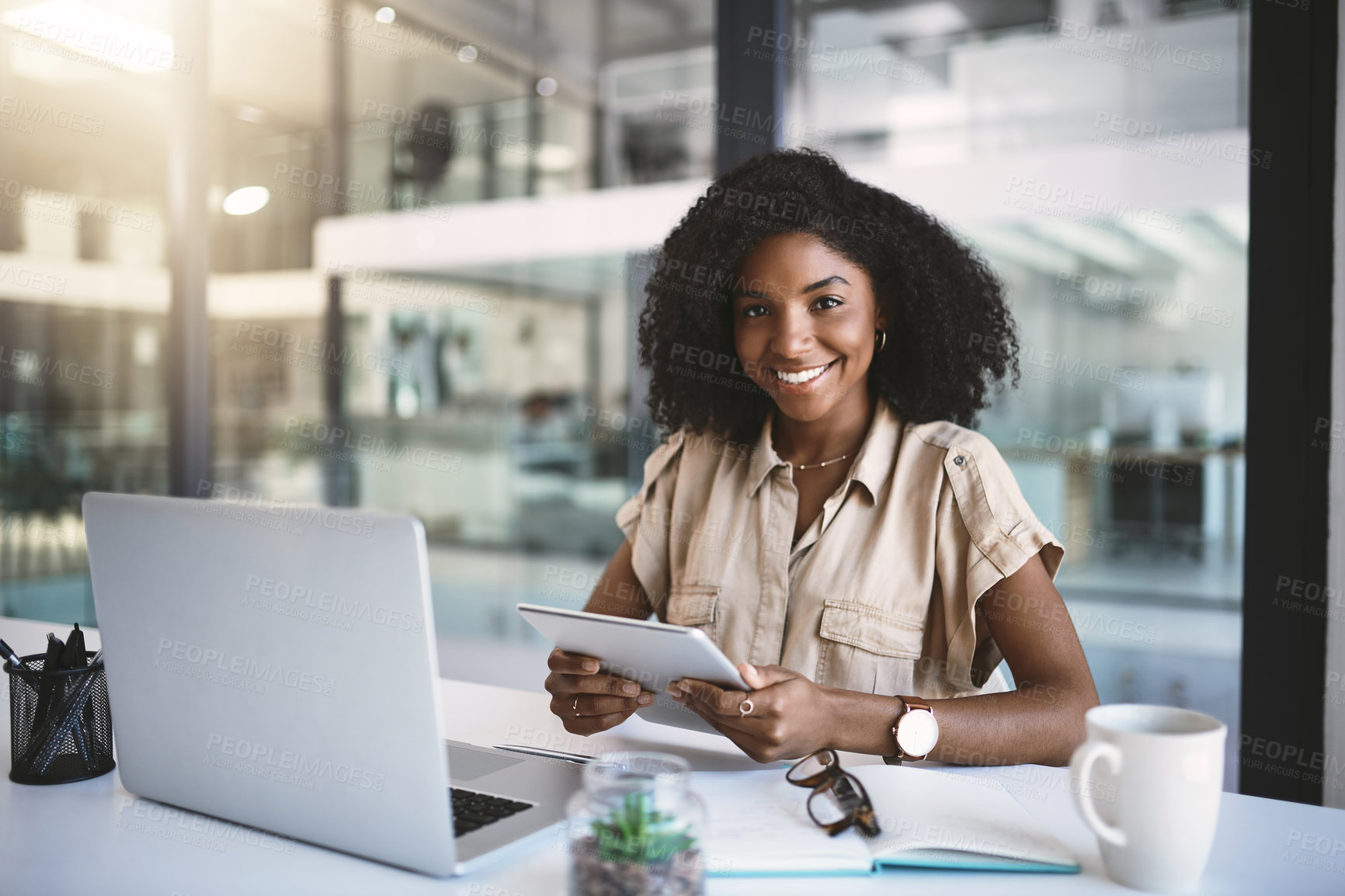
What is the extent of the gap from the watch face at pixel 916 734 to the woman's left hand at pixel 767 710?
0.35 ft

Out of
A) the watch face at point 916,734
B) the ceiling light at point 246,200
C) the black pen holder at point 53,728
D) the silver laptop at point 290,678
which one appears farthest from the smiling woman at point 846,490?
the ceiling light at point 246,200

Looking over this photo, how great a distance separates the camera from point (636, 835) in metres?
0.73

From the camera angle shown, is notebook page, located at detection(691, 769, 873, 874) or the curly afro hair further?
the curly afro hair

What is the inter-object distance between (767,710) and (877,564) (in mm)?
492

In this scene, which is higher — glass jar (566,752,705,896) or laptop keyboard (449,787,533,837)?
glass jar (566,752,705,896)

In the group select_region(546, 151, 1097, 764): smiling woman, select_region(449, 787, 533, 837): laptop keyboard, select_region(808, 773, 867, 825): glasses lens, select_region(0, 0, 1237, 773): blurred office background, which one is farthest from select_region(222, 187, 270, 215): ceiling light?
select_region(808, 773, 867, 825): glasses lens

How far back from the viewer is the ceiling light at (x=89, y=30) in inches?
146

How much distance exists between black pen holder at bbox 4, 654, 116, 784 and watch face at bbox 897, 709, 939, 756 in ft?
3.02

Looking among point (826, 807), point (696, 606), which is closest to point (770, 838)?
point (826, 807)

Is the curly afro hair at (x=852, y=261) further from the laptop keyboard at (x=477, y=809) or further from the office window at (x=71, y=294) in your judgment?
the office window at (x=71, y=294)

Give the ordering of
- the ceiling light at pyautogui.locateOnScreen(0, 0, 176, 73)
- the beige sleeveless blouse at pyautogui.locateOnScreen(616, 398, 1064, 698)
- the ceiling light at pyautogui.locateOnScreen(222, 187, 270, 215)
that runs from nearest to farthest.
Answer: the beige sleeveless blouse at pyautogui.locateOnScreen(616, 398, 1064, 698), the ceiling light at pyautogui.locateOnScreen(0, 0, 176, 73), the ceiling light at pyautogui.locateOnScreen(222, 187, 270, 215)

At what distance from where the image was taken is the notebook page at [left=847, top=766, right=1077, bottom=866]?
902 millimetres

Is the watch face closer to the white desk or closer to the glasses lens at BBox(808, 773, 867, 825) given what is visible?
the white desk

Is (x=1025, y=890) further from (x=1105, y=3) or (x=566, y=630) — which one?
(x=1105, y=3)
